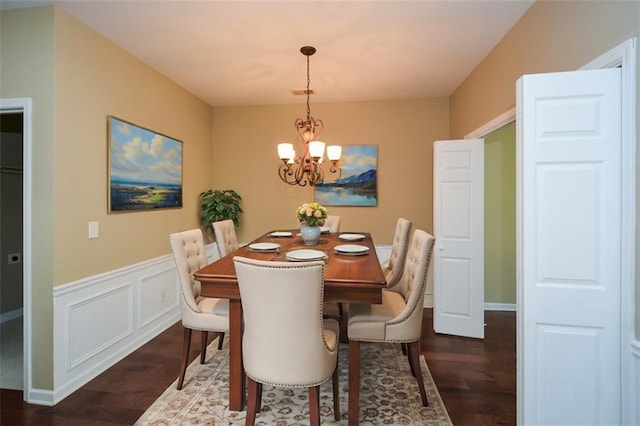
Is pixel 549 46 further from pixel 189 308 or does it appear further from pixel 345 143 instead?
pixel 189 308

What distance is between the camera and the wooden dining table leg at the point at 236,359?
2.11 meters

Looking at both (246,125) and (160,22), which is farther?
(246,125)

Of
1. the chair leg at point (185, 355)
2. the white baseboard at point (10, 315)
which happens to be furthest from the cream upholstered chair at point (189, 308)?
the white baseboard at point (10, 315)

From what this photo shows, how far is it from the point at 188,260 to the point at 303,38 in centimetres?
202

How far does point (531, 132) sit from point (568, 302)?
0.83 meters

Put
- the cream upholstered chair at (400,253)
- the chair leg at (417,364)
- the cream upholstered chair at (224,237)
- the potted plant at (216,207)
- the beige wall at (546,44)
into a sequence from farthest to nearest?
the potted plant at (216,207), the cream upholstered chair at (224,237), the cream upholstered chair at (400,253), the chair leg at (417,364), the beige wall at (546,44)

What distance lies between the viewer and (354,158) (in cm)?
448

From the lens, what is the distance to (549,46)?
210 cm

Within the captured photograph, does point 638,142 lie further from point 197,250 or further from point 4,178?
point 4,178

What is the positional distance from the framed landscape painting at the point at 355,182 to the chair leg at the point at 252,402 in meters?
2.91

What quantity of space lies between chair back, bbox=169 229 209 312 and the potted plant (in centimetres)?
161

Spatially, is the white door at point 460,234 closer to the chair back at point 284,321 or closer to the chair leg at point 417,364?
the chair leg at point 417,364

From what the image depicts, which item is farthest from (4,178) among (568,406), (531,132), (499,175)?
(499,175)

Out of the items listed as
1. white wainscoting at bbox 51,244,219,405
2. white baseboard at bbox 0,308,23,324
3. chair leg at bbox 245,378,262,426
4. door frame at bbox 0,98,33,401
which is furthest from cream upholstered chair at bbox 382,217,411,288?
white baseboard at bbox 0,308,23,324
